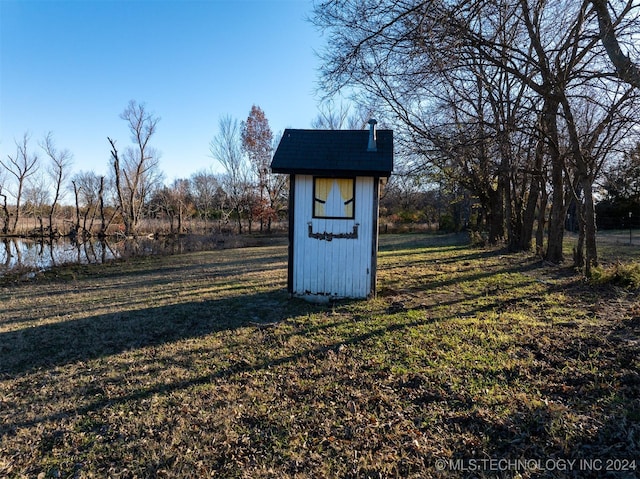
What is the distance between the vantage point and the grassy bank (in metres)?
2.64

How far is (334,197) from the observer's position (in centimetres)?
737

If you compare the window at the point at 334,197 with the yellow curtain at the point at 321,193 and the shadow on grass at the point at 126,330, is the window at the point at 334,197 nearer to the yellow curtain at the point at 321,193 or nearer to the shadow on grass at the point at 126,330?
the yellow curtain at the point at 321,193

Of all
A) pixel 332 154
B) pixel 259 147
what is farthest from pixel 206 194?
pixel 332 154

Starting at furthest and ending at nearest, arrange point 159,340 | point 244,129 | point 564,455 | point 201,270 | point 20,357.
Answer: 1. point 244,129
2. point 201,270
3. point 159,340
4. point 20,357
5. point 564,455

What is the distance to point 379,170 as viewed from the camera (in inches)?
276

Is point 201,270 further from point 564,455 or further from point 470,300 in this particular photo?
point 564,455

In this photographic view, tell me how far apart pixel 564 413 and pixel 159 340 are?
5066 millimetres

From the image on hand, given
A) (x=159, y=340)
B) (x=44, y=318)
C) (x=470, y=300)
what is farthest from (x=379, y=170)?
(x=44, y=318)

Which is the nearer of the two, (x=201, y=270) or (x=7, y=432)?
(x=7, y=432)

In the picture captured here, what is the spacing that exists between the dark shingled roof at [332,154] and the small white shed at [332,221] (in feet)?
0.07

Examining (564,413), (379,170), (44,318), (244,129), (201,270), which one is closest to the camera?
(564,413)

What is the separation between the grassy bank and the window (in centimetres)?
198

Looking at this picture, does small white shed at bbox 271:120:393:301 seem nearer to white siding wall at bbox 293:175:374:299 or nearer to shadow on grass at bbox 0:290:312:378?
white siding wall at bbox 293:175:374:299

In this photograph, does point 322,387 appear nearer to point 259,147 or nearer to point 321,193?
point 321,193
